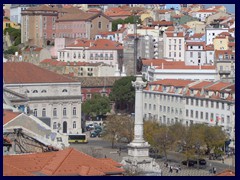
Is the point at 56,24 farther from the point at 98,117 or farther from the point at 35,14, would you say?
the point at 98,117

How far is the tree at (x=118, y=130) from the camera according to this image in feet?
53.0

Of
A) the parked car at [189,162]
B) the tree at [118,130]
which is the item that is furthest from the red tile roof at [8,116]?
the tree at [118,130]

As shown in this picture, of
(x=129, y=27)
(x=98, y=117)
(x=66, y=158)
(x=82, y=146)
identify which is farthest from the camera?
(x=129, y=27)

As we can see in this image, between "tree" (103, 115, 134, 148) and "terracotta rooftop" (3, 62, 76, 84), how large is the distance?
310 cm

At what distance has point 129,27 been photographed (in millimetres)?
32094

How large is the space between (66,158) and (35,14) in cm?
2895

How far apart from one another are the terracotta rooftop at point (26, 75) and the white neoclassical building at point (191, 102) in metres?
1.72

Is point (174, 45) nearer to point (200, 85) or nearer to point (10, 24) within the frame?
point (200, 85)

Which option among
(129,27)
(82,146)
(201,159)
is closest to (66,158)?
(201,159)

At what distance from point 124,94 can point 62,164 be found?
1543 cm

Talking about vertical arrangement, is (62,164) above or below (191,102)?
above

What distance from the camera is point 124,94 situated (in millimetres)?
22266

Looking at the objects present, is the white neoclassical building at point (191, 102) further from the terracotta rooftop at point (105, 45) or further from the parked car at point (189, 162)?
the terracotta rooftop at point (105, 45)

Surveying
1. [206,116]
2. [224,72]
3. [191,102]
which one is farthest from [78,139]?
[224,72]
